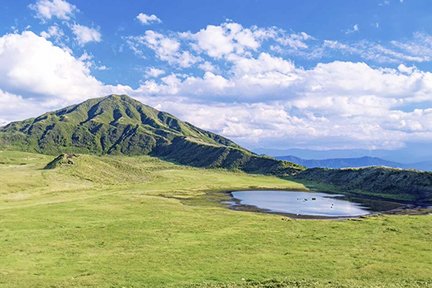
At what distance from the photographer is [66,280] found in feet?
155

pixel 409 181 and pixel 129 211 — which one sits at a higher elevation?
pixel 409 181

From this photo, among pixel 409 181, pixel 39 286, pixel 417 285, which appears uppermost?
pixel 409 181

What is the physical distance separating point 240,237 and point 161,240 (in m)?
13.7

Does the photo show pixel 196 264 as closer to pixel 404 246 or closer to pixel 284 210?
pixel 404 246

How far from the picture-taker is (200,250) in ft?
203

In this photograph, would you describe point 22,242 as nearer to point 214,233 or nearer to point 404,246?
point 214,233

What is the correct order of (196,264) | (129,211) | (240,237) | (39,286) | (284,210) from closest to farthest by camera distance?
(39,286) → (196,264) → (240,237) → (129,211) → (284,210)

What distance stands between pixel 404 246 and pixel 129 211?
64925 millimetres

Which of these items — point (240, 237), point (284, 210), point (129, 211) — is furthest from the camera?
point (284, 210)

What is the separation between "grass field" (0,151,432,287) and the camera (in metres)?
48.7

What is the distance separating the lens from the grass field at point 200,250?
1916 inches

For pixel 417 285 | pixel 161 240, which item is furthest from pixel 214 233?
pixel 417 285

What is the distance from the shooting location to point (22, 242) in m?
65.6

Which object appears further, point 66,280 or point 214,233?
point 214,233
